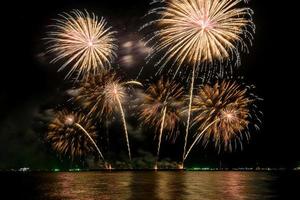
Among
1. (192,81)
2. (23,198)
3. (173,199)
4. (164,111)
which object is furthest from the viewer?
(164,111)

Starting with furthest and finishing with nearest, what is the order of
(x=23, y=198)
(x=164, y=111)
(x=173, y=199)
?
(x=164, y=111)
(x=23, y=198)
(x=173, y=199)

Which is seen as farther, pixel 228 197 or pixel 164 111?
pixel 164 111

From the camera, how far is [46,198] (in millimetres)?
44781

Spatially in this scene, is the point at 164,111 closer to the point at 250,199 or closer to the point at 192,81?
the point at 192,81

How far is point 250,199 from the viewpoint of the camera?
140ft

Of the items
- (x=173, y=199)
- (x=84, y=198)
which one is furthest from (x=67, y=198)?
(x=173, y=199)

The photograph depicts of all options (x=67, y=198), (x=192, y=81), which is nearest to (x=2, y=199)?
(x=67, y=198)

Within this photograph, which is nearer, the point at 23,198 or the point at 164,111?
the point at 23,198

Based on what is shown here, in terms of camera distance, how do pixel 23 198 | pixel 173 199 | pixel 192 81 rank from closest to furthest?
pixel 173 199, pixel 23 198, pixel 192 81

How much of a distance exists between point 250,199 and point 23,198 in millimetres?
20725

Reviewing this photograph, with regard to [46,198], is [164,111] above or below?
above

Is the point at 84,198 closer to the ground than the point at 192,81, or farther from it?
closer to the ground

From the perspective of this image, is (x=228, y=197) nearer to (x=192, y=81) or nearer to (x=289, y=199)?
(x=289, y=199)

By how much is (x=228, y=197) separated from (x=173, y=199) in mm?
5221
